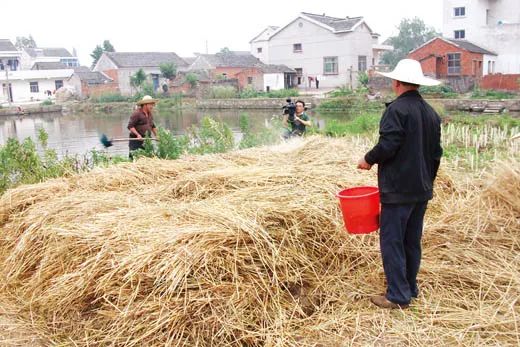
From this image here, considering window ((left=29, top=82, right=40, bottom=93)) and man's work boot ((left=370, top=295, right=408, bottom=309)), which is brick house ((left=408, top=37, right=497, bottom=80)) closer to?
man's work boot ((left=370, top=295, right=408, bottom=309))

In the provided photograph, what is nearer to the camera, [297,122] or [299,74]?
[297,122]

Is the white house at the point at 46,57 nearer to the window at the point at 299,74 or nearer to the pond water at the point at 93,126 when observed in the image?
the pond water at the point at 93,126

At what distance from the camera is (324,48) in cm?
3594

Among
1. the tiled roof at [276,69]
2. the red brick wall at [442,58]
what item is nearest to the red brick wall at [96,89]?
the tiled roof at [276,69]

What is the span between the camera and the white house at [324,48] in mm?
34947

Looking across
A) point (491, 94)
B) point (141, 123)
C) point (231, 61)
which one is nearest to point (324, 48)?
point (231, 61)

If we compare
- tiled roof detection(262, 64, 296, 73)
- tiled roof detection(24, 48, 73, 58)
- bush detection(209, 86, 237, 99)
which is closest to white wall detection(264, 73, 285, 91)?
tiled roof detection(262, 64, 296, 73)

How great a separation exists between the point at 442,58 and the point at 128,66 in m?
25.0

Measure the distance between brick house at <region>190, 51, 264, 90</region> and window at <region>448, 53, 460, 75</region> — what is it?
13044 mm

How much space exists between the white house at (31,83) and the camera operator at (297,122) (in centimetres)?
3769

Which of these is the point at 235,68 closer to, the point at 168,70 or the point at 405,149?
the point at 168,70

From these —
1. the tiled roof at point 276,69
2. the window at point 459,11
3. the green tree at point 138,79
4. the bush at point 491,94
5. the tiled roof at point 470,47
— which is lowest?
the bush at point 491,94

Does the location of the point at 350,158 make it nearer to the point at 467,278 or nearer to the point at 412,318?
the point at 467,278


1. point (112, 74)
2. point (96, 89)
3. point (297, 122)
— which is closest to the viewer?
point (297, 122)
